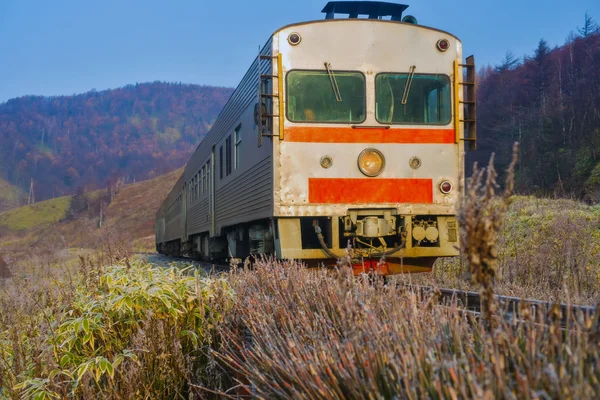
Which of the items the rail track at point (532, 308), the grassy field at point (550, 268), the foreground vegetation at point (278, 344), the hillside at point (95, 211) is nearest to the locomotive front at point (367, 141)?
the grassy field at point (550, 268)

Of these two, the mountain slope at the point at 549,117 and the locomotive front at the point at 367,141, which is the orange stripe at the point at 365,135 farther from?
the mountain slope at the point at 549,117

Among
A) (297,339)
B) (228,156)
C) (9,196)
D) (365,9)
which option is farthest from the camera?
(9,196)

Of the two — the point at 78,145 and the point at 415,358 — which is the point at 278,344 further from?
the point at 78,145

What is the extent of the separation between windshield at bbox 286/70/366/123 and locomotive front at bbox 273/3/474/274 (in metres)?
0.01

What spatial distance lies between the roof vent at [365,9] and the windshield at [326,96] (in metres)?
1.54

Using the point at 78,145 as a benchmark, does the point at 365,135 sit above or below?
below

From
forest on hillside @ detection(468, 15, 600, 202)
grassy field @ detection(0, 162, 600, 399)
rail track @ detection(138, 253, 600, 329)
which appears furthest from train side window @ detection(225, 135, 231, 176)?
forest on hillside @ detection(468, 15, 600, 202)

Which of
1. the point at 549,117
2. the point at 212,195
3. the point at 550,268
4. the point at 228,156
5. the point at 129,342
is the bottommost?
the point at 129,342

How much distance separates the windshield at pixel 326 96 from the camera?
23.8 feet

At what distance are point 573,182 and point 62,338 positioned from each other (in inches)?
1056

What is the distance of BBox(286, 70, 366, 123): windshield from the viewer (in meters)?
7.25

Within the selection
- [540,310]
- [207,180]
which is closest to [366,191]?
[540,310]

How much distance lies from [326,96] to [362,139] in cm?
66

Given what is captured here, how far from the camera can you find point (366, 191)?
718 cm
